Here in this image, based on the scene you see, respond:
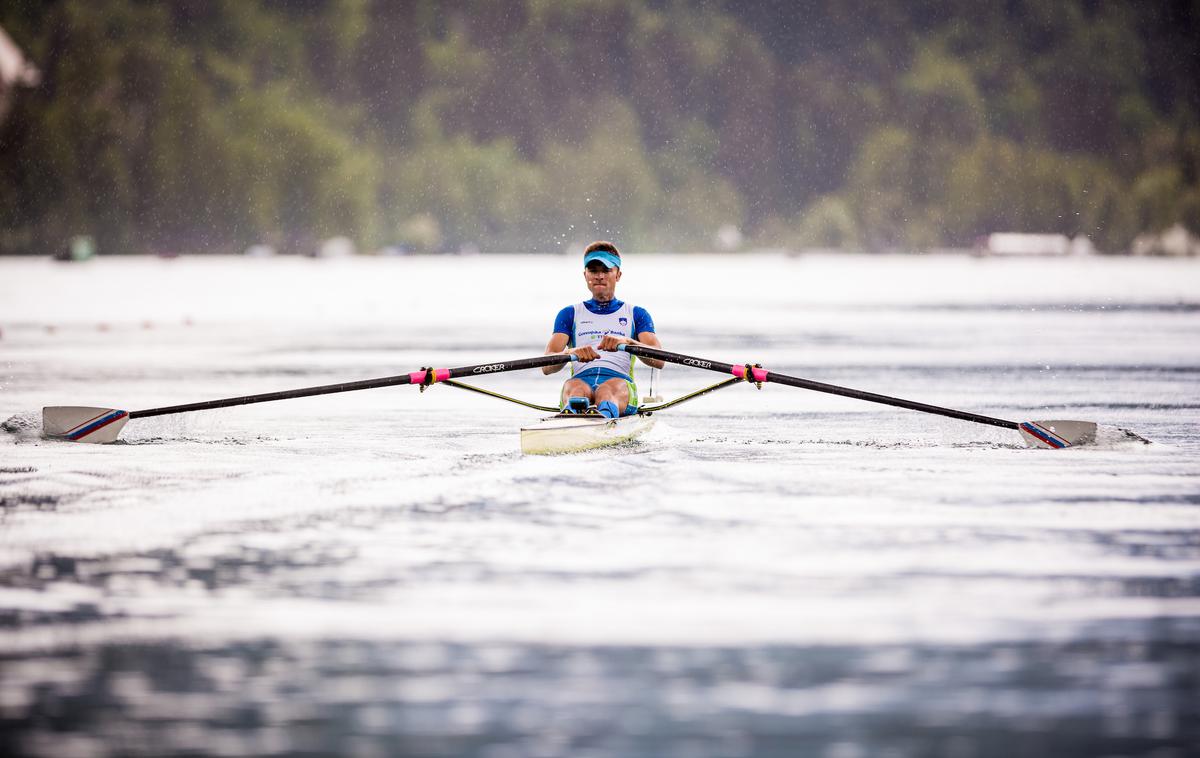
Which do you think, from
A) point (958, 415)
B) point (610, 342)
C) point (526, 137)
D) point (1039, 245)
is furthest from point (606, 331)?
point (526, 137)

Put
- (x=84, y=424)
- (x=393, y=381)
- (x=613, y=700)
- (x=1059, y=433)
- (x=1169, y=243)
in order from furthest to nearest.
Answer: (x=1169, y=243), (x=84, y=424), (x=393, y=381), (x=1059, y=433), (x=613, y=700)

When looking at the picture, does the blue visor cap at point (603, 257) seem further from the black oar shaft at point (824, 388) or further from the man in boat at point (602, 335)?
the black oar shaft at point (824, 388)

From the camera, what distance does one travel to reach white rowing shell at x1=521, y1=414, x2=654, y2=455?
1243 cm

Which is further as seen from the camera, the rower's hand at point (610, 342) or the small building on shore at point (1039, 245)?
the small building on shore at point (1039, 245)

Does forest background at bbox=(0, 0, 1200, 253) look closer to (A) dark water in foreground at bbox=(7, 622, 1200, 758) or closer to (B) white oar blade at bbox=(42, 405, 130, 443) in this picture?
(B) white oar blade at bbox=(42, 405, 130, 443)

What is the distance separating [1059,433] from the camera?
13117 millimetres

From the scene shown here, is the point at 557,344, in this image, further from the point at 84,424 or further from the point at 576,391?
the point at 84,424

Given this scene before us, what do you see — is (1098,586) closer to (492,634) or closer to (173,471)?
(492,634)

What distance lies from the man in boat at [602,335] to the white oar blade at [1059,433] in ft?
9.24

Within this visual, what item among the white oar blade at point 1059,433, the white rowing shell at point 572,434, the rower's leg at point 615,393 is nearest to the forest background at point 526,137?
the rower's leg at point 615,393

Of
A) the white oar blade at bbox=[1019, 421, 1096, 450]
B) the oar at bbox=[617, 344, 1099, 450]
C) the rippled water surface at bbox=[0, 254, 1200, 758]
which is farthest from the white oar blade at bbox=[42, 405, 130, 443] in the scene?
the white oar blade at bbox=[1019, 421, 1096, 450]

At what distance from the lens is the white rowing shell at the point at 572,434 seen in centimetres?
1243

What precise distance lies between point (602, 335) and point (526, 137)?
173 metres

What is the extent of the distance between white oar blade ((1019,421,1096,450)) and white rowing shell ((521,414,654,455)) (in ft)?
9.51
